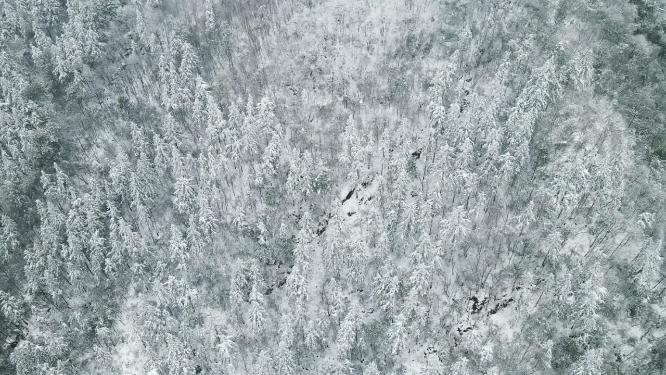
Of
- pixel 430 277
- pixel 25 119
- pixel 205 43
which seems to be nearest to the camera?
pixel 430 277

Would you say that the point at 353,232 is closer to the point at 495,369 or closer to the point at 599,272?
the point at 495,369

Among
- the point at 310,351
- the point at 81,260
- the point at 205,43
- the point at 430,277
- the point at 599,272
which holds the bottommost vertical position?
the point at 310,351

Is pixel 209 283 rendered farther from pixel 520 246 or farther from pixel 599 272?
pixel 599 272

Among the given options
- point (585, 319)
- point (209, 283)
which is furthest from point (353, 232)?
point (585, 319)

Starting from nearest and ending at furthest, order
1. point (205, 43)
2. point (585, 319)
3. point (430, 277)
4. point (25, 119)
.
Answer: point (585, 319)
point (430, 277)
point (25, 119)
point (205, 43)

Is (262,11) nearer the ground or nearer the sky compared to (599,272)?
nearer the sky

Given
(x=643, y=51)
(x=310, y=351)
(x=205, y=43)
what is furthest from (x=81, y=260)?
(x=643, y=51)

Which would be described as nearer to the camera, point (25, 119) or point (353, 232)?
point (353, 232)
